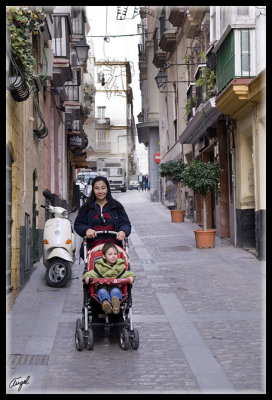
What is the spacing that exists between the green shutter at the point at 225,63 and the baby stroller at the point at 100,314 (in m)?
7.51

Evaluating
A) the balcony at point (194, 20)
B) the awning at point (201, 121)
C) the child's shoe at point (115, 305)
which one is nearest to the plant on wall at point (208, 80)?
the awning at point (201, 121)

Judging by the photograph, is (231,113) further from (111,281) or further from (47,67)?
(111,281)

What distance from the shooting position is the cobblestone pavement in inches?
223

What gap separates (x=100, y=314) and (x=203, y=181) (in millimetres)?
9279

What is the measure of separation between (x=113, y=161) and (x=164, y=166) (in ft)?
112

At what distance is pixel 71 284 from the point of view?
11.3 m

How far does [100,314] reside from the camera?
7234mm

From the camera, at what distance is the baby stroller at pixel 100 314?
6871mm

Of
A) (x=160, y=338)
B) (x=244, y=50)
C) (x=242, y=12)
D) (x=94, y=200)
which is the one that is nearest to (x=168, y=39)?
(x=242, y=12)

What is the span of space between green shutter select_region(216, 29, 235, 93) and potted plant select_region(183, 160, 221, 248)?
79.0 inches

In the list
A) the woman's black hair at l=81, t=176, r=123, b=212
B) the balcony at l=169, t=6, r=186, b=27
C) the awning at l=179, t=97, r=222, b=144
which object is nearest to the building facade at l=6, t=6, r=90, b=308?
the woman's black hair at l=81, t=176, r=123, b=212

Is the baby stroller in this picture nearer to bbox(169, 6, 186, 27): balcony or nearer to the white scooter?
the white scooter
